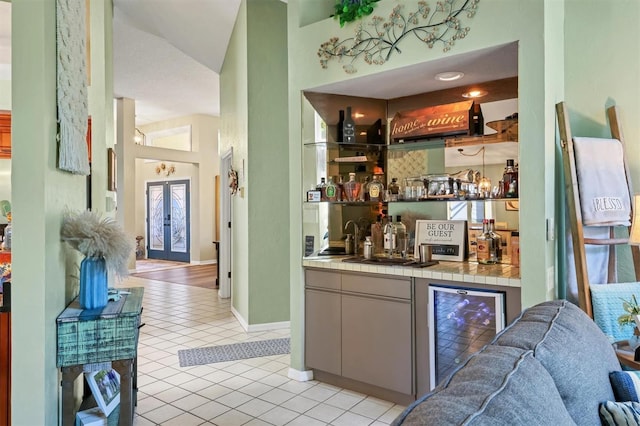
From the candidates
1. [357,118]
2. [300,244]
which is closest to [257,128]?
[357,118]

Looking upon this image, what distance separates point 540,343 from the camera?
3.59 feet

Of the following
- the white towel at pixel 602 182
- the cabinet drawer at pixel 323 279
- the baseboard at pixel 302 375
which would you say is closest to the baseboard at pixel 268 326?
the baseboard at pixel 302 375

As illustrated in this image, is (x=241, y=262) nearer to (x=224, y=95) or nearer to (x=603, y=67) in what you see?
(x=224, y=95)

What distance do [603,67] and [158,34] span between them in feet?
16.8

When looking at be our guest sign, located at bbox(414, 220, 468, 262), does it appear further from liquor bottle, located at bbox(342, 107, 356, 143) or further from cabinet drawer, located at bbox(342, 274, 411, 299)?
liquor bottle, located at bbox(342, 107, 356, 143)

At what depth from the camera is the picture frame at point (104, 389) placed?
7.20ft

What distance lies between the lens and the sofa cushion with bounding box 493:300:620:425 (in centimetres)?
105

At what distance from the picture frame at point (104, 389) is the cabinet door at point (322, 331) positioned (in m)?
1.30

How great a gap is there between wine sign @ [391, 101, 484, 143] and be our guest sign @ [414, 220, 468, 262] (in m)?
0.64

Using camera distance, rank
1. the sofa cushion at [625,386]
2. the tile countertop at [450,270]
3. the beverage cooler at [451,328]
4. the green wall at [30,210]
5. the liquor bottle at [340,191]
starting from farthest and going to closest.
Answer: the liquor bottle at [340,191]
the beverage cooler at [451,328]
the tile countertop at [450,270]
the green wall at [30,210]
the sofa cushion at [625,386]

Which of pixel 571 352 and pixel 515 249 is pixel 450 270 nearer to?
pixel 515 249

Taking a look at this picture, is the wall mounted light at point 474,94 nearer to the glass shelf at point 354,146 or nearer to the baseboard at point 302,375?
the glass shelf at point 354,146

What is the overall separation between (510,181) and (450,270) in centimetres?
68

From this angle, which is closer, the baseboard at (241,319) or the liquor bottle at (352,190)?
the liquor bottle at (352,190)
